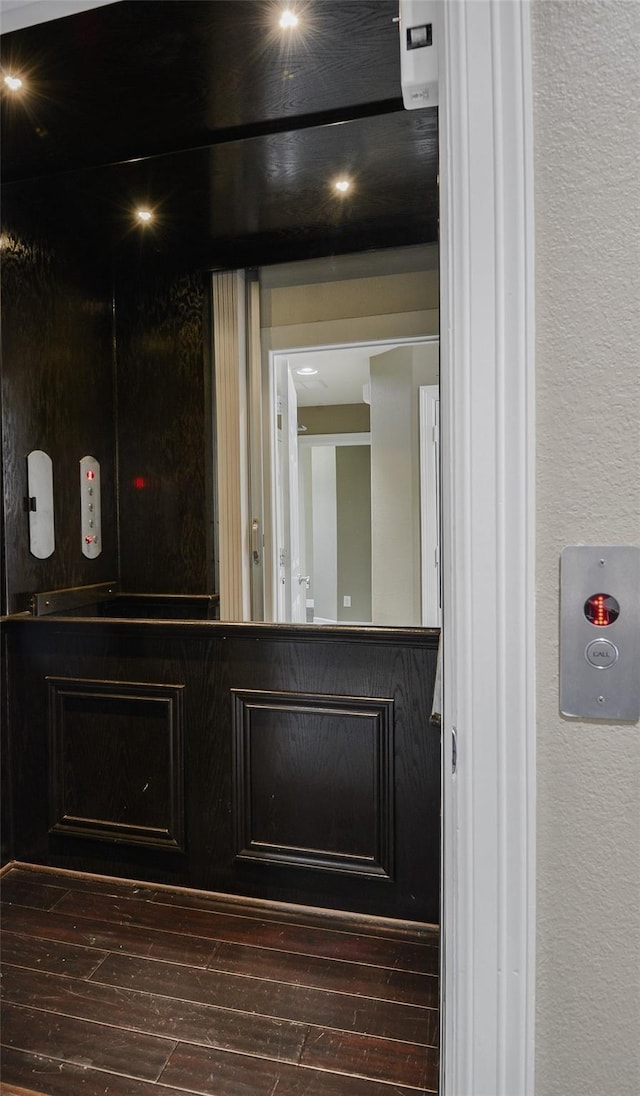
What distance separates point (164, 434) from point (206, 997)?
1.92 metres

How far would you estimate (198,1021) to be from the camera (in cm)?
151

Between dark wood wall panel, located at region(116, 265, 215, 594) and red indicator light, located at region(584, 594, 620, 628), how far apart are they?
205cm

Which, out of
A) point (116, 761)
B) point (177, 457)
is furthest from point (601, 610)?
point (177, 457)

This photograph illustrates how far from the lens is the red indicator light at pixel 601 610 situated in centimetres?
56

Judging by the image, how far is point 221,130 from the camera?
1892mm

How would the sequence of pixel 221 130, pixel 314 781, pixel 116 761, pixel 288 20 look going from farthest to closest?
1. pixel 116 761
2. pixel 314 781
3. pixel 221 130
4. pixel 288 20

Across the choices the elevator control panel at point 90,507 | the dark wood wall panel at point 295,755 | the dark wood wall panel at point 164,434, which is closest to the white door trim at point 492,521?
the dark wood wall panel at point 295,755

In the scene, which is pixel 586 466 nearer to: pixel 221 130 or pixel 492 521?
pixel 492 521

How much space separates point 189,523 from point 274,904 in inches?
55.4

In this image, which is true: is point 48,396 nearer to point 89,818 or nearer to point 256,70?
point 256,70

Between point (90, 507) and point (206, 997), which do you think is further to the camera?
point (90, 507)

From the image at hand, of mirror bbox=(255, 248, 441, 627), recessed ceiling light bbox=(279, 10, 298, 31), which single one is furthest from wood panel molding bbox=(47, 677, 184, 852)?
recessed ceiling light bbox=(279, 10, 298, 31)

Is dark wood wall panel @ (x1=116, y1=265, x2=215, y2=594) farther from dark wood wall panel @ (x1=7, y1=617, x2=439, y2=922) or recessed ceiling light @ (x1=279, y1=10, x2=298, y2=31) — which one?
recessed ceiling light @ (x1=279, y1=10, x2=298, y2=31)

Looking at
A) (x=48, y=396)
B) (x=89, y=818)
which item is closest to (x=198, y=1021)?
(x=89, y=818)
